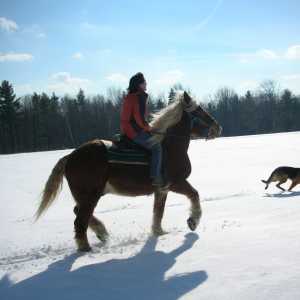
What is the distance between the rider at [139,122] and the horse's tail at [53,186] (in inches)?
47.9

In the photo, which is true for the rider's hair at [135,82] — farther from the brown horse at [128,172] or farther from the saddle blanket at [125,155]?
the saddle blanket at [125,155]

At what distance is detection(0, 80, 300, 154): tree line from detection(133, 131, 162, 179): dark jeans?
5045 centimetres

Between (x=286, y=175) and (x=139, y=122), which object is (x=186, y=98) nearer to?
(x=139, y=122)

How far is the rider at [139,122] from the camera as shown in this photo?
6188 millimetres

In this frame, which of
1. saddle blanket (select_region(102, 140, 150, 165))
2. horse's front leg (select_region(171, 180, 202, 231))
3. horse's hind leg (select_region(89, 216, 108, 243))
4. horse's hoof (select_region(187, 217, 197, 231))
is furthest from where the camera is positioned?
horse's front leg (select_region(171, 180, 202, 231))

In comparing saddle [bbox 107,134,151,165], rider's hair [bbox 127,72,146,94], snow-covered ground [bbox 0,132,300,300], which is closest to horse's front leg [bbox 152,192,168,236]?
snow-covered ground [bbox 0,132,300,300]

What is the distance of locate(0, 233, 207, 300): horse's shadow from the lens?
3.88m

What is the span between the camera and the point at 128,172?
20.3 ft

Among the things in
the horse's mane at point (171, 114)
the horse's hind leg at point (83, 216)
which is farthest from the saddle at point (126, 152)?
the horse's hind leg at point (83, 216)

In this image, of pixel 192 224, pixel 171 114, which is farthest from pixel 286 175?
pixel 171 114

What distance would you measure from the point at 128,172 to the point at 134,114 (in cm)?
100

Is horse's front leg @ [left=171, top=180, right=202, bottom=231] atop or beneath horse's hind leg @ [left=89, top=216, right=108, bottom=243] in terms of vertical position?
atop

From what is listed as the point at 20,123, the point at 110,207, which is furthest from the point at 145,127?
the point at 20,123

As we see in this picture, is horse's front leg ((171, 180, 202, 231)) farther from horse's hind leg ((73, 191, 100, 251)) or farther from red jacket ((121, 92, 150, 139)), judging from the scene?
horse's hind leg ((73, 191, 100, 251))
